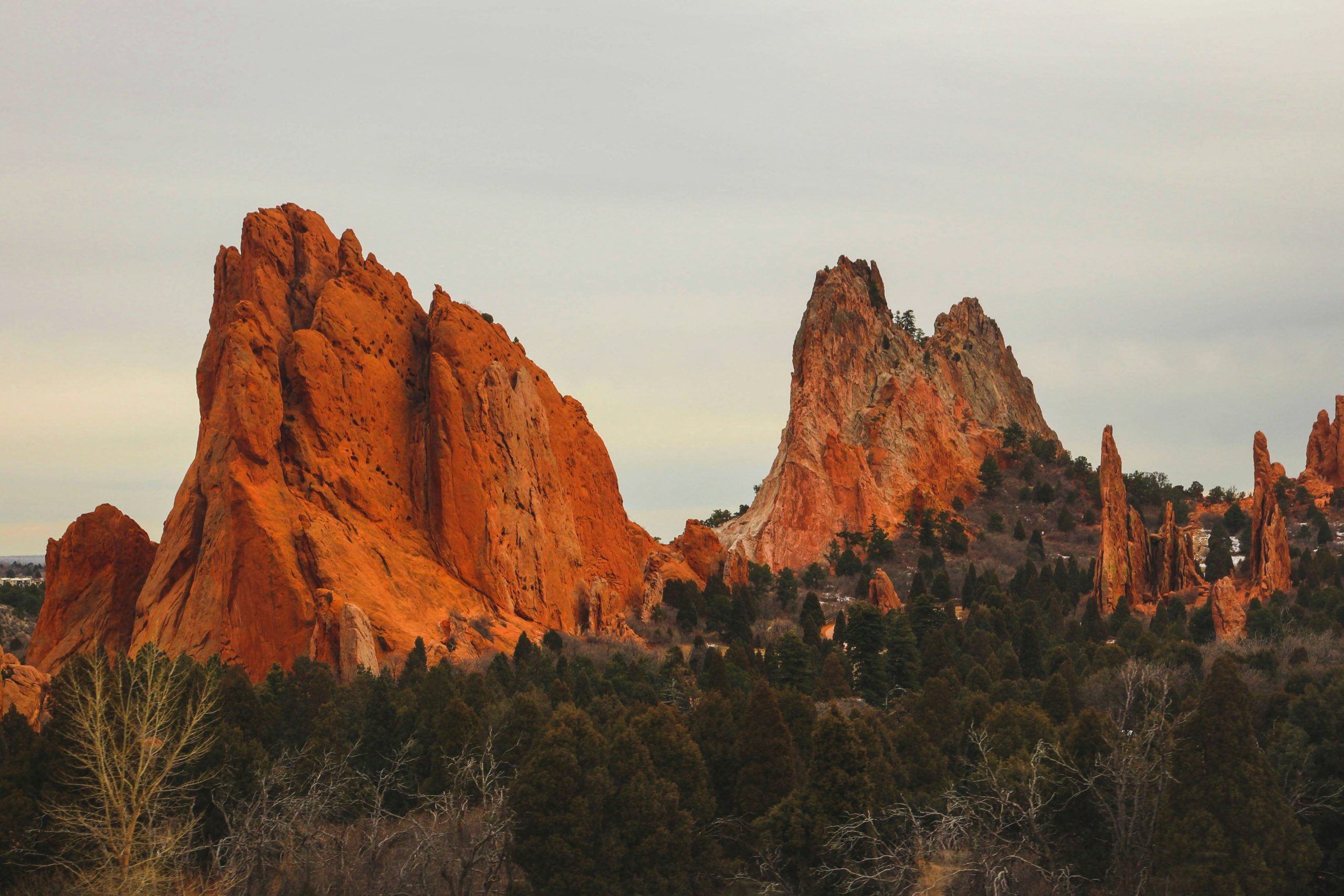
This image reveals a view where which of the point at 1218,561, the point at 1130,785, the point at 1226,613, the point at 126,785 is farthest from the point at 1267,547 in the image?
the point at 126,785

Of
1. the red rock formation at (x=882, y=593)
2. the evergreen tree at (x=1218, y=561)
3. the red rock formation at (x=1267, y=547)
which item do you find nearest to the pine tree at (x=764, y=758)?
the red rock formation at (x=882, y=593)

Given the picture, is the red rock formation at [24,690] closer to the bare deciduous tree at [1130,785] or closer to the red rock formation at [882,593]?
the bare deciduous tree at [1130,785]

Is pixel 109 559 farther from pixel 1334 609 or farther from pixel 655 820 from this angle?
pixel 1334 609

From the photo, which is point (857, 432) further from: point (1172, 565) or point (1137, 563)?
point (1172, 565)

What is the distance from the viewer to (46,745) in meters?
35.1

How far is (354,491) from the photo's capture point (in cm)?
6625

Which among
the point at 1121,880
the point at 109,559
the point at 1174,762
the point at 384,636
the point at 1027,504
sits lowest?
the point at 1121,880

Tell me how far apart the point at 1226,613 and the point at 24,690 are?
55477 millimetres

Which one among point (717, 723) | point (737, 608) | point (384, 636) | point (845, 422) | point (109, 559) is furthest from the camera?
point (845, 422)

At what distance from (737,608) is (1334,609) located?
31432mm

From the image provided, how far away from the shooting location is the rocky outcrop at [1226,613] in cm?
6950

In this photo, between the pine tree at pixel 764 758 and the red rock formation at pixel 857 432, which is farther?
the red rock formation at pixel 857 432

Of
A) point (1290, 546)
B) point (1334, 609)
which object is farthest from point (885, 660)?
point (1290, 546)

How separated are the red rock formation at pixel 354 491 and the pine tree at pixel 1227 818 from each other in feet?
111
